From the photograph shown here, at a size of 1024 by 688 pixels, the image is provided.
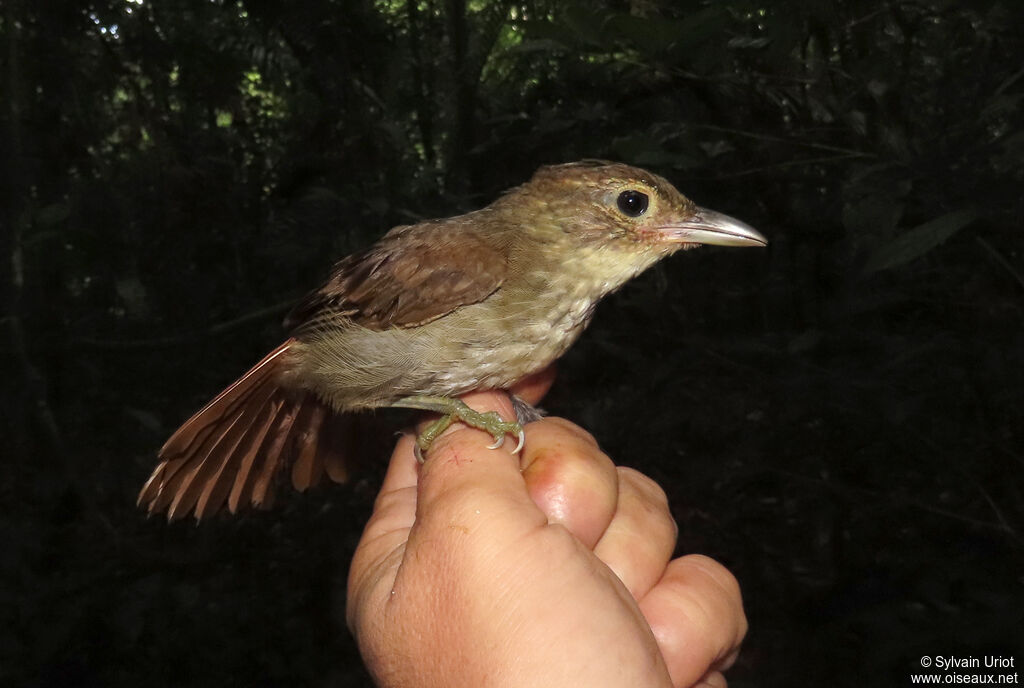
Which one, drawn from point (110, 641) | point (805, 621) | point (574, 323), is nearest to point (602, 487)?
point (574, 323)

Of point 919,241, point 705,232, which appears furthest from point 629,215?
point 919,241

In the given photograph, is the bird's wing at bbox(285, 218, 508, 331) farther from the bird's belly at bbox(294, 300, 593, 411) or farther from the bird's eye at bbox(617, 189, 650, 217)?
the bird's eye at bbox(617, 189, 650, 217)

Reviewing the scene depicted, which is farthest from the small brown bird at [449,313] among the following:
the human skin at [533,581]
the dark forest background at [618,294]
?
the dark forest background at [618,294]

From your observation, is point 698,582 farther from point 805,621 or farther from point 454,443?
point 805,621

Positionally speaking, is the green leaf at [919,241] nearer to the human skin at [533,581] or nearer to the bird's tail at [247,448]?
the human skin at [533,581]

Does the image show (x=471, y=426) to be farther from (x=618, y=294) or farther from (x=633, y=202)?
(x=618, y=294)
